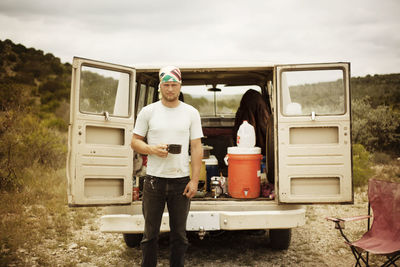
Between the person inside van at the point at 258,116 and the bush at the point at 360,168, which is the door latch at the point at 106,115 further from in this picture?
the bush at the point at 360,168

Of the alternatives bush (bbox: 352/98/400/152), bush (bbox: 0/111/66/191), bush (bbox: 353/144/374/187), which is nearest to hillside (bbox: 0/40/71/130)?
bush (bbox: 0/111/66/191)

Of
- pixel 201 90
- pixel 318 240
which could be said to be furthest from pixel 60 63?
pixel 318 240

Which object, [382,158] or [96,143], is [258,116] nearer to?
[96,143]

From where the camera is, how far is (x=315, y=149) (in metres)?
3.55

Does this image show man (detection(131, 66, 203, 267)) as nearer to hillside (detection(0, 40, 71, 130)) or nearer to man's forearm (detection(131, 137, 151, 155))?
man's forearm (detection(131, 137, 151, 155))

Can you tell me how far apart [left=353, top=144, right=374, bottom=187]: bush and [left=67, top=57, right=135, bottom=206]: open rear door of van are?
20.6ft

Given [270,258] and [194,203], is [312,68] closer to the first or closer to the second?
[194,203]

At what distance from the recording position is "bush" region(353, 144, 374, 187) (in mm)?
8242

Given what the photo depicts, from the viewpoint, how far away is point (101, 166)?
358 centimetres

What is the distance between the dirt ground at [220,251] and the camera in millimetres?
4152

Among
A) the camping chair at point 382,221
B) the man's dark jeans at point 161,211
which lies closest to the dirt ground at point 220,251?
the camping chair at point 382,221

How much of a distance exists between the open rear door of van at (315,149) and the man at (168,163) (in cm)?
101

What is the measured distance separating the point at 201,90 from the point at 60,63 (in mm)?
30385

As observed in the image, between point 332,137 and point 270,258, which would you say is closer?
point 332,137
